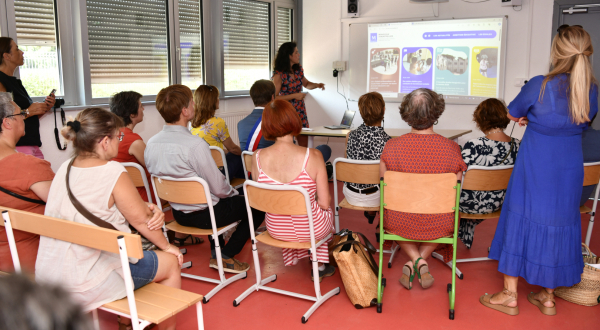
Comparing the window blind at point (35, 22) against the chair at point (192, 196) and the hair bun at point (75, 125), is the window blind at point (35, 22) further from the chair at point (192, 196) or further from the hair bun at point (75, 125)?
the hair bun at point (75, 125)

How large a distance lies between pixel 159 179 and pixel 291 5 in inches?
191

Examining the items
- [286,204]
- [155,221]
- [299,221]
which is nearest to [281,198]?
[286,204]

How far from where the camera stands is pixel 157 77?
523 centimetres

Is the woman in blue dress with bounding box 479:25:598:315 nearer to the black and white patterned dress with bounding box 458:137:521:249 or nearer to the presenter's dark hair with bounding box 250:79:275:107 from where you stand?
the black and white patterned dress with bounding box 458:137:521:249

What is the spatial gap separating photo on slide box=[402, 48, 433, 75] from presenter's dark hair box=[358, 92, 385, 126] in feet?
10.1

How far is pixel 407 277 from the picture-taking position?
111 inches

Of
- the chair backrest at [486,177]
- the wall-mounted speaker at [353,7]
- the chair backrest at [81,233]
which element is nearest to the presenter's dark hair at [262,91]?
the chair backrest at [486,177]

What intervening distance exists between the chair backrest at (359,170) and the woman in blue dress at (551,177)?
31.1 inches

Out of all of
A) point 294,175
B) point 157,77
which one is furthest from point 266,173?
point 157,77

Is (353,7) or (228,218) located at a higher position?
(353,7)

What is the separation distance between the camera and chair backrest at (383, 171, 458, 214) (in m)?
2.35

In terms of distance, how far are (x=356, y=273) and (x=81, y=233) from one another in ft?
4.89

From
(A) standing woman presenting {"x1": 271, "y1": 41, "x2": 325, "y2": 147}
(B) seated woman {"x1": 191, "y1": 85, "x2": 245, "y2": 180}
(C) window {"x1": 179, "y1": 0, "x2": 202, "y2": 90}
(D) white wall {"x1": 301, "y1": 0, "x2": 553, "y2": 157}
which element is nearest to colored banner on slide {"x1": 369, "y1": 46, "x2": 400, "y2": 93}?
(D) white wall {"x1": 301, "y1": 0, "x2": 553, "y2": 157}

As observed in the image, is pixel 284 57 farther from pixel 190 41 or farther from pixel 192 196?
pixel 192 196
